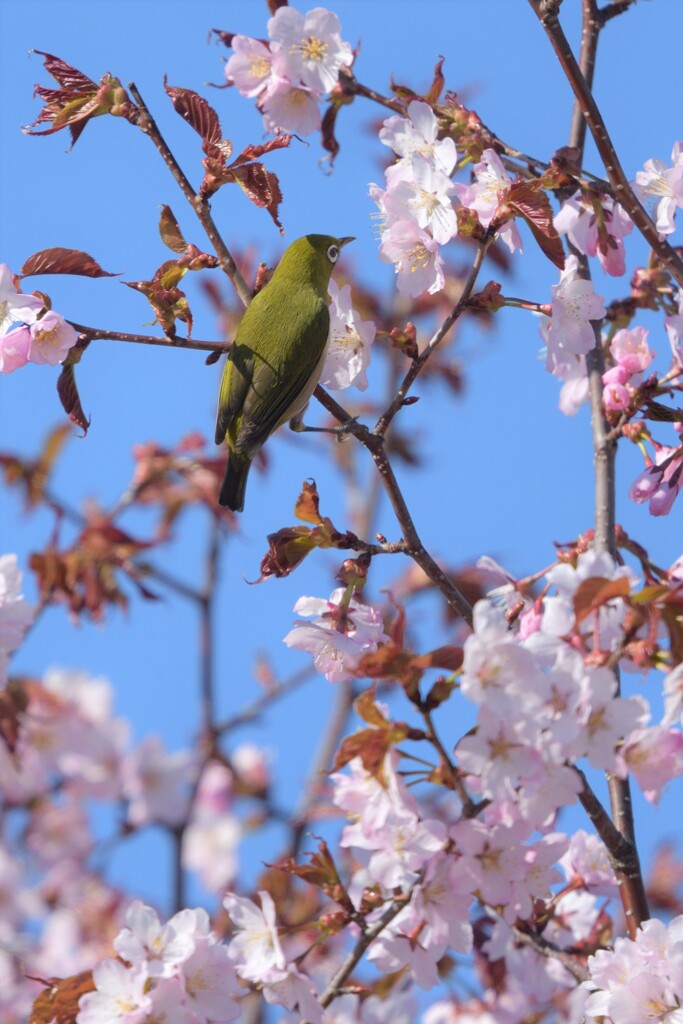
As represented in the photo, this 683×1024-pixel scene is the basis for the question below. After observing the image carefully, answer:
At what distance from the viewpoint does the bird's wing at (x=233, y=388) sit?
115 inches

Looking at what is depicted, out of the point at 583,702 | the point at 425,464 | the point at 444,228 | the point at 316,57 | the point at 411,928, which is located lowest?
the point at 411,928

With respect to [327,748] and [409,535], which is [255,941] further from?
[327,748]

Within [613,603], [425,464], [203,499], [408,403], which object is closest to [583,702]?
[613,603]

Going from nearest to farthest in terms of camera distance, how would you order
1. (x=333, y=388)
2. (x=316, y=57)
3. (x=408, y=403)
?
(x=408, y=403), (x=316, y=57), (x=333, y=388)

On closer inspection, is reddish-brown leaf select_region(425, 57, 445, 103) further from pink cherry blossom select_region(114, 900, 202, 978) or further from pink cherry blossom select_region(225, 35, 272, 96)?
pink cherry blossom select_region(114, 900, 202, 978)

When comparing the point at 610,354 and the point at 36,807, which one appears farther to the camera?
the point at 36,807

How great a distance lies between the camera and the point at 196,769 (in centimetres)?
518

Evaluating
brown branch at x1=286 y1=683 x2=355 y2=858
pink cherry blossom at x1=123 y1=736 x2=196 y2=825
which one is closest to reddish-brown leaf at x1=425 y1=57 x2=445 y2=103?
brown branch at x1=286 y1=683 x2=355 y2=858

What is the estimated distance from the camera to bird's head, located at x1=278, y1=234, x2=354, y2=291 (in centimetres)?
340

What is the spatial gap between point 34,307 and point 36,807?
470 cm

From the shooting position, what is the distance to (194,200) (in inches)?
86.4

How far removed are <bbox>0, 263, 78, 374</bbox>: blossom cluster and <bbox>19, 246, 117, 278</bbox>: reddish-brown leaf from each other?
5 cm

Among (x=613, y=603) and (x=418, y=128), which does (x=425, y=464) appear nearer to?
(x=418, y=128)

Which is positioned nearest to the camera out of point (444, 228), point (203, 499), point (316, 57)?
point (444, 228)
